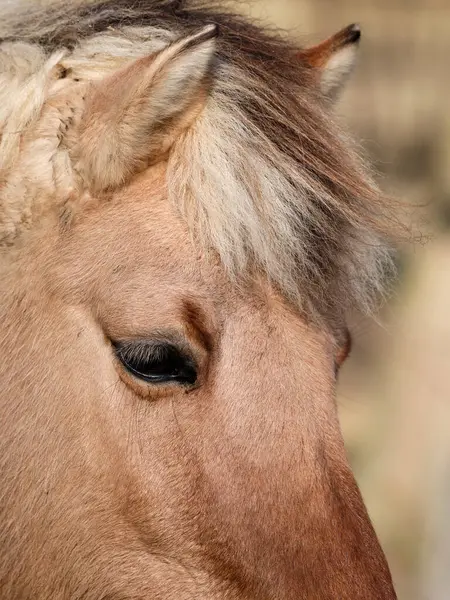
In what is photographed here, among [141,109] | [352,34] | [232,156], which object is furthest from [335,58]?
[141,109]

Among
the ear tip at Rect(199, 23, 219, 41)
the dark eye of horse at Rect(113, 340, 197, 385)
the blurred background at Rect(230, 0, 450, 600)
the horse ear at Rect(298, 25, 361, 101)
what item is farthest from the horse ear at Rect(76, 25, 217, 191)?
the blurred background at Rect(230, 0, 450, 600)

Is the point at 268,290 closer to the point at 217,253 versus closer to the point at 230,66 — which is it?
the point at 217,253

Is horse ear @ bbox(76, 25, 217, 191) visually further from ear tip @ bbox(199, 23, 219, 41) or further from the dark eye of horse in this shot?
the dark eye of horse

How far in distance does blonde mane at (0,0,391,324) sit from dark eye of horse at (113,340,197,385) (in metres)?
0.22

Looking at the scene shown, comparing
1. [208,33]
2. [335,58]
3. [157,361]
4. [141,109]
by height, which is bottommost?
[157,361]

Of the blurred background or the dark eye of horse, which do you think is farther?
the blurred background

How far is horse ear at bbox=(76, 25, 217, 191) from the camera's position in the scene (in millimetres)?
1719

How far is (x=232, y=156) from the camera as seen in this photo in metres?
1.85

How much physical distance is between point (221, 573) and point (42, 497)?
393mm

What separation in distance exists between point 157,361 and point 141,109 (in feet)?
1.66

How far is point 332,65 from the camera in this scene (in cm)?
230

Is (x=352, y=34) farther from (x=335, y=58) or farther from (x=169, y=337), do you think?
(x=169, y=337)

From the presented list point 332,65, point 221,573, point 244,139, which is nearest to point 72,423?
point 221,573

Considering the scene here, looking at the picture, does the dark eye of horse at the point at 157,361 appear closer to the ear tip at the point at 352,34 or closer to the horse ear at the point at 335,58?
the horse ear at the point at 335,58
